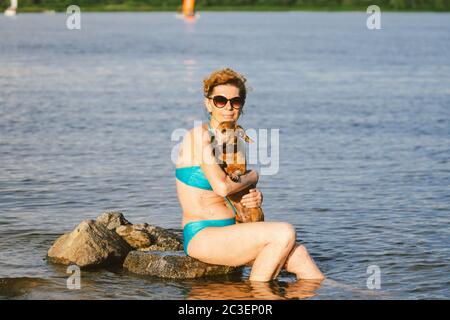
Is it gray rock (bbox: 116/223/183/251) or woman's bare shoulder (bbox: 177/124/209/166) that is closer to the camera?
woman's bare shoulder (bbox: 177/124/209/166)

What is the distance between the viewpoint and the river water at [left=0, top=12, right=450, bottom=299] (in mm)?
11781

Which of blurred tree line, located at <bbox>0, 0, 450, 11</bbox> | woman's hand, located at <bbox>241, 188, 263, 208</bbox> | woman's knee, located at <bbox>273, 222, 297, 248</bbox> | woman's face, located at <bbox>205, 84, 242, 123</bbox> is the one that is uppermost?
blurred tree line, located at <bbox>0, 0, 450, 11</bbox>

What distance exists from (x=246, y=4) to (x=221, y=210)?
546 ft

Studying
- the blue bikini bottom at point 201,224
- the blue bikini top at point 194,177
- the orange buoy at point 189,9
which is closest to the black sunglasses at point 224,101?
the blue bikini top at point 194,177

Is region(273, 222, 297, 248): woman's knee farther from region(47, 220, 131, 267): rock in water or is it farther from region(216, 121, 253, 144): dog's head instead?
region(47, 220, 131, 267): rock in water

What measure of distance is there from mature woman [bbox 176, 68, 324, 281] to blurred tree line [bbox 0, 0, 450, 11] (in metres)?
148

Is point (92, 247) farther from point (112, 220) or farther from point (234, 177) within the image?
point (234, 177)

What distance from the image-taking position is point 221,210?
34.7 ft

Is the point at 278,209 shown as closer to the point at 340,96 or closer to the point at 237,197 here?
the point at 237,197

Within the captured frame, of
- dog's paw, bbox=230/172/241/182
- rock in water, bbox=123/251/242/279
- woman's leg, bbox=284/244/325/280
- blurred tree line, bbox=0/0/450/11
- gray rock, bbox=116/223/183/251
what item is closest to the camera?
dog's paw, bbox=230/172/241/182

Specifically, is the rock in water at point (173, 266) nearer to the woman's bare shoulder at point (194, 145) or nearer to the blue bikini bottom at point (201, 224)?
the blue bikini bottom at point (201, 224)

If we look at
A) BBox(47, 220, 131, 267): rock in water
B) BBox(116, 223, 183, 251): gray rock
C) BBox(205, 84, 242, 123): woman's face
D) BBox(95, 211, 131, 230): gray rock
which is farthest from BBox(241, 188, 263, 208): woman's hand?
BBox(95, 211, 131, 230): gray rock

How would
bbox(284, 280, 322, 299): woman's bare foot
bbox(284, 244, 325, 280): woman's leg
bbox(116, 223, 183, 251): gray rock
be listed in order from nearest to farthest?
1. bbox(284, 244, 325, 280): woman's leg
2. bbox(284, 280, 322, 299): woman's bare foot
3. bbox(116, 223, 183, 251): gray rock
